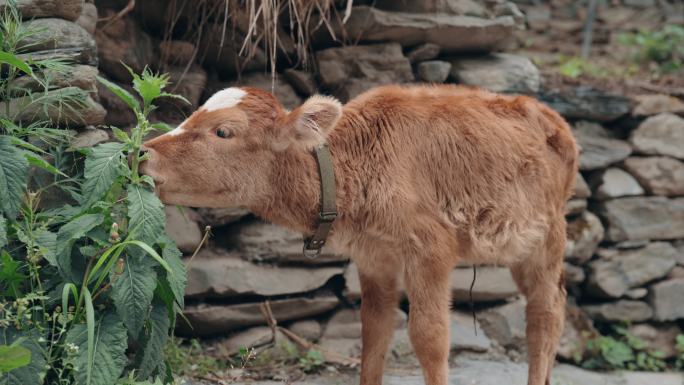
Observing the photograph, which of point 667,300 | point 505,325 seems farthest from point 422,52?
point 667,300

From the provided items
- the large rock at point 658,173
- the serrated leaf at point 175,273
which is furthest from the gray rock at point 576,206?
the serrated leaf at point 175,273

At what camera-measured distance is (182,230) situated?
17.5 ft

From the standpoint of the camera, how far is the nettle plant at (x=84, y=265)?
3.47 meters

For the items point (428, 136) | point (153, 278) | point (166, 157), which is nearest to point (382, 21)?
point (428, 136)

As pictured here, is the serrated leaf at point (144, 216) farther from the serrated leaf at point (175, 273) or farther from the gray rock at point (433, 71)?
the gray rock at point (433, 71)

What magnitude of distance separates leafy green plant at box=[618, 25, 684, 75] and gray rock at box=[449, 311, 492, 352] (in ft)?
11.6

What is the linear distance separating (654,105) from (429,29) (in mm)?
2233

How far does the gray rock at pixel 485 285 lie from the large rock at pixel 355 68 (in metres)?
1.51

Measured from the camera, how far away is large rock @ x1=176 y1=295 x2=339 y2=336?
17.5 ft

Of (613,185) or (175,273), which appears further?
(613,185)

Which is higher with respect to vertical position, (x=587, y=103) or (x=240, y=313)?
(x=587, y=103)

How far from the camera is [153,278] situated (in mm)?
→ 3607

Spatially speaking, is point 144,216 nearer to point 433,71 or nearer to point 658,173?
point 433,71

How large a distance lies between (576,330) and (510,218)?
2449mm
